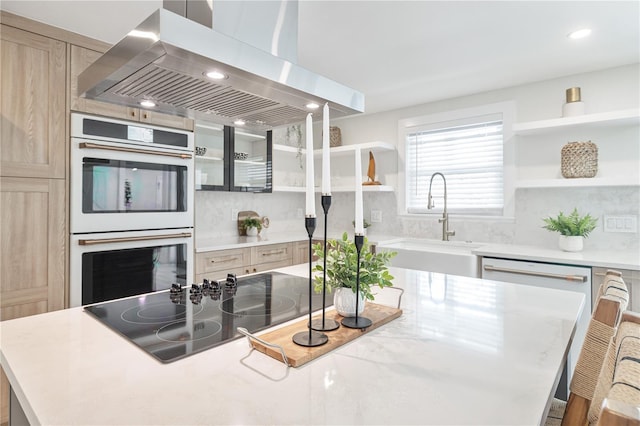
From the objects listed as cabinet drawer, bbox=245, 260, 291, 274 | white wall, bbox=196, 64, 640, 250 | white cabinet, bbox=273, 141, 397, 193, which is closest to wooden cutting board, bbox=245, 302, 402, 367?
cabinet drawer, bbox=245, 260, 291, 274

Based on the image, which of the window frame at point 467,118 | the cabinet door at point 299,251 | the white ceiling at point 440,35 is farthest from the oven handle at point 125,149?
the window frame at point 467,118

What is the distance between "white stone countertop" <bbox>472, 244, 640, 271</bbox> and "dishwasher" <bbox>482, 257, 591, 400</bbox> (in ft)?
0.13

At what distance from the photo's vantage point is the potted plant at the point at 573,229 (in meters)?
2.53

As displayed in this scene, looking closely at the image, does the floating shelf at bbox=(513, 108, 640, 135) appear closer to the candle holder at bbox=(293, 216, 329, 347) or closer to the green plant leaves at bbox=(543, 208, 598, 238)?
the green plant leaves at bbox=(543, 208, 598, 238)

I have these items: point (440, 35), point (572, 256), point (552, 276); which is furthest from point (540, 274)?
point (440, 35)

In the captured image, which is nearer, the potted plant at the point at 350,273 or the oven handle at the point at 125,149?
the potted plant at the point at 350,273

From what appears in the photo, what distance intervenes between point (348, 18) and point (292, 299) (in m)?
1.58

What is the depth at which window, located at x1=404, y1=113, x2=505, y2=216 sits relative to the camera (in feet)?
10.5

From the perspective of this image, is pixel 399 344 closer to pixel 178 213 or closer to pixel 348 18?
pixel 348 18

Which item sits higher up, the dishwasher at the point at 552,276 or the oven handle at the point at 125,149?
the oven handle at the point at 125,149

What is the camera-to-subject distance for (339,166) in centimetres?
434

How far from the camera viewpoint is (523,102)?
9.92ft

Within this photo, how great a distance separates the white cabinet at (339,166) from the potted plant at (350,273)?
2.51 meters

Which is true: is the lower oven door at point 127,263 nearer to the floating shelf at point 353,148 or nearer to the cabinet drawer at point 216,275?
the cabinet drawer at point 216,275
